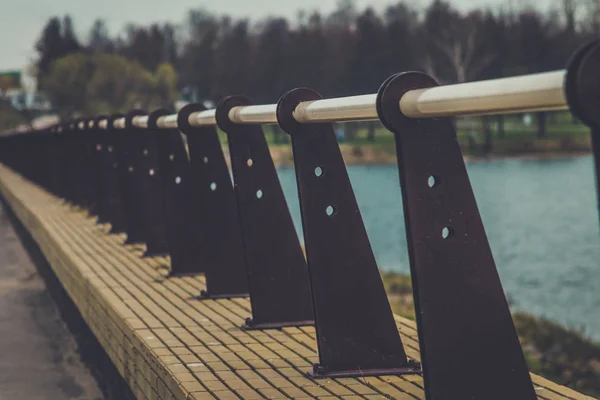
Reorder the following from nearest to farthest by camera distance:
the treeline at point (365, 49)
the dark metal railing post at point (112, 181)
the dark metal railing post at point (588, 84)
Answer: the dark metal railing post at point (588, 84), the dark metal railing post at point (112, 181), the treeline at point (365, 49)

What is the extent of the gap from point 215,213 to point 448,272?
3.73 metres

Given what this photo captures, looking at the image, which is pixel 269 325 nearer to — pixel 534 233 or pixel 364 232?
pixel 364 232

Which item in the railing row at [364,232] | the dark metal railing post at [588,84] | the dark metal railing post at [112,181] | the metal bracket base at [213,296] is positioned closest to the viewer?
the dark metal railing post at [588,84]

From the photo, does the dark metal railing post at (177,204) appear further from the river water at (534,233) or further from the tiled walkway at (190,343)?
the river water at (534,233)

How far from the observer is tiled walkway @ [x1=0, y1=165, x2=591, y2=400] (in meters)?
4.58

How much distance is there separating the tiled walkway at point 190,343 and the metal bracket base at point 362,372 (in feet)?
0.17

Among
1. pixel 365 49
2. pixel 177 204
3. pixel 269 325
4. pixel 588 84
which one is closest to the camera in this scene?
pixel 588 84

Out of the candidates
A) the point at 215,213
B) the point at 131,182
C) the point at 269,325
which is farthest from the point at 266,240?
the point at 131,182

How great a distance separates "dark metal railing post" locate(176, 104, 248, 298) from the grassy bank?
5.70 meters

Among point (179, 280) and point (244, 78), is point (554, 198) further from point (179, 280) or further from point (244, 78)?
point (244, 78)

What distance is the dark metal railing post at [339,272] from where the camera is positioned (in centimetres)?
493

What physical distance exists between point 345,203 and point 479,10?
129 m

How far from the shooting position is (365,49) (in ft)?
416

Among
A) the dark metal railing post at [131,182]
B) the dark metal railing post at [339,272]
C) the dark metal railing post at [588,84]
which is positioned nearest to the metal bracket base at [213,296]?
the dark metal railing post at [339,272]
